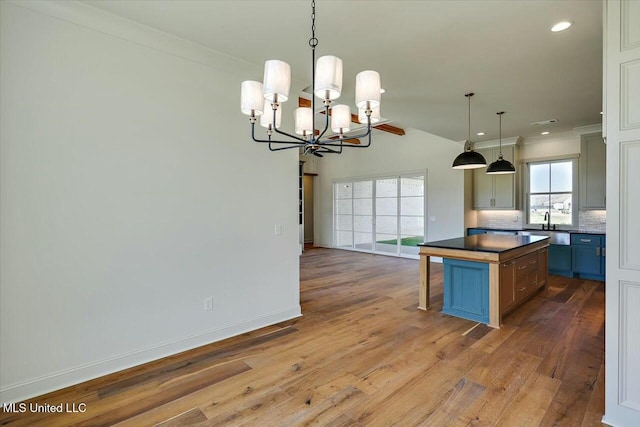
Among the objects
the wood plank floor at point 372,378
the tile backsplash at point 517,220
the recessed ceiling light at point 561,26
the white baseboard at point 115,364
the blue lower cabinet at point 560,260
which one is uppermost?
the recessed ceiling light at point 561,26

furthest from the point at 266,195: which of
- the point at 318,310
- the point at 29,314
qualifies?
the point at 29,314

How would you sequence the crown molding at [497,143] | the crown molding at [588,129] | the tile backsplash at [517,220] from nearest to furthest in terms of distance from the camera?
the crown molding at [588,129], the tile backsplash at [517,220], the crown molding at [497,143]

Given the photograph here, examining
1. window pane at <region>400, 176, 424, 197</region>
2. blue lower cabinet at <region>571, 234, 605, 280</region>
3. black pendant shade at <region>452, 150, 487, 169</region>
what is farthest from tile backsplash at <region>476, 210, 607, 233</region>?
black pendant shade at <region>452, 150, 487, 169</region>

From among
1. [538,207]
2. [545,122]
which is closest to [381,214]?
[538,207]

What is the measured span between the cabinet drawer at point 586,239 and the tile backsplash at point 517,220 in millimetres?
422

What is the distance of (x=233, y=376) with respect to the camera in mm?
2473

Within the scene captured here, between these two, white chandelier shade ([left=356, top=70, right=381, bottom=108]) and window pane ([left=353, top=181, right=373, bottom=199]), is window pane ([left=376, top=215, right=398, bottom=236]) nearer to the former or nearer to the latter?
window pane ([left=353, top=181, right=373, bottom=199])

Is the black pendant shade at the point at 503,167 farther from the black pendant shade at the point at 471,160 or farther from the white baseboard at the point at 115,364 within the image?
the white baseboard at the point at 115,364

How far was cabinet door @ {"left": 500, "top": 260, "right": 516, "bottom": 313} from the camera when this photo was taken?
11.7ft

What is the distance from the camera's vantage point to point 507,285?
12.2 ft

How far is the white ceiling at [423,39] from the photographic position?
238 centimetres

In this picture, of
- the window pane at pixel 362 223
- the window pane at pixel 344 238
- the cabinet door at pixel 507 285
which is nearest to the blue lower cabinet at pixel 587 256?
the cabinet door at pixel 507 285

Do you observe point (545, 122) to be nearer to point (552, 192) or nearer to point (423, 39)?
point (552, 192)

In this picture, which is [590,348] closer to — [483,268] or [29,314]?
[483,268]
